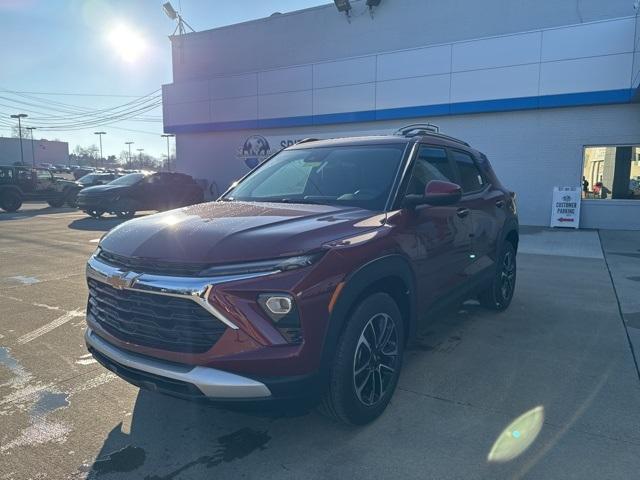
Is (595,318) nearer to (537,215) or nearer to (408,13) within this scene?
(537,215)

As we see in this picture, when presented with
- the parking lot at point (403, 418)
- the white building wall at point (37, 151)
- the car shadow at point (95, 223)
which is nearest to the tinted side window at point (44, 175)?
the car shadow at point (95, 223)

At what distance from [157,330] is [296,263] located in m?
0.85

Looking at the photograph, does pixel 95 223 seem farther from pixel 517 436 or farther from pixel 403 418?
pixel 517 436

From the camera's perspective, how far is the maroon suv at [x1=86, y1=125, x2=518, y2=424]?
242 centimetres

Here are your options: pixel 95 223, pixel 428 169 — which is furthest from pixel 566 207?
pixel 95 223

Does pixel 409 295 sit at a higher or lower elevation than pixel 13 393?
higher

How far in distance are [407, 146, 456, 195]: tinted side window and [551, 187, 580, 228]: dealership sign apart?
11.6m

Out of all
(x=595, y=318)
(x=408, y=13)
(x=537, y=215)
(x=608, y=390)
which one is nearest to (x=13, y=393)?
(x=608, y=390)

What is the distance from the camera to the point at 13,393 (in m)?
3.56

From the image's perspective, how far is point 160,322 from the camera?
8.41 ft

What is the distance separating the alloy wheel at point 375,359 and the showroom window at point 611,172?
1368cm

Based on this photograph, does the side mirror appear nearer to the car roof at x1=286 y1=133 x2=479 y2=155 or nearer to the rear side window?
the car roof at x1=286 y1=133 x2=479 y2=155

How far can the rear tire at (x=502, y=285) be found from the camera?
213 inches

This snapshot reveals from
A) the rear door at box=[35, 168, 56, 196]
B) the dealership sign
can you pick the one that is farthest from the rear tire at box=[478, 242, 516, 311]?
the rear door at box=[35, 168, 56, 196]
